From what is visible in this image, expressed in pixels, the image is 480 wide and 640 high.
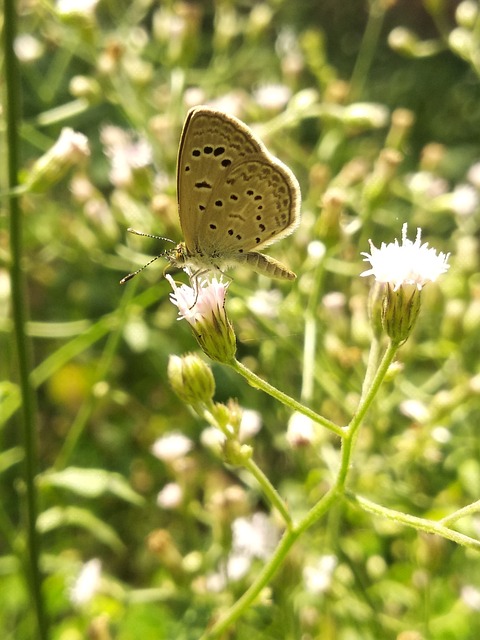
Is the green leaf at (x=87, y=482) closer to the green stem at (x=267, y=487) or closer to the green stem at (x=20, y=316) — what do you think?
the green stem at (x=20, y=316)

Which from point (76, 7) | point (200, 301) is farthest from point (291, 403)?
point (76, 7)

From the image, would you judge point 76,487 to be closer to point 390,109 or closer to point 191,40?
point 191,40

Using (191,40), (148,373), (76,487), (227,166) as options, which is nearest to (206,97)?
(191,40)

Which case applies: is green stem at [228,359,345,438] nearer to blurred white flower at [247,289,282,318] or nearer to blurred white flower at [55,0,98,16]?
blurred white flower at [247,289,282,318]

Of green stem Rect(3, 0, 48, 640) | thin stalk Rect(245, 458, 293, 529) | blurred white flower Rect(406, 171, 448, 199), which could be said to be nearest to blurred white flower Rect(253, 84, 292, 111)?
blurred white flower Rect(406, 171, 448, 199)

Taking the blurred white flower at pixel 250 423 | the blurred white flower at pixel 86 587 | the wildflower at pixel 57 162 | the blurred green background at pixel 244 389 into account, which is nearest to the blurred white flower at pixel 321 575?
the blurred green background at pixel 244 389

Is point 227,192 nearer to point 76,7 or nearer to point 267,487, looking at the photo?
point 267,487
